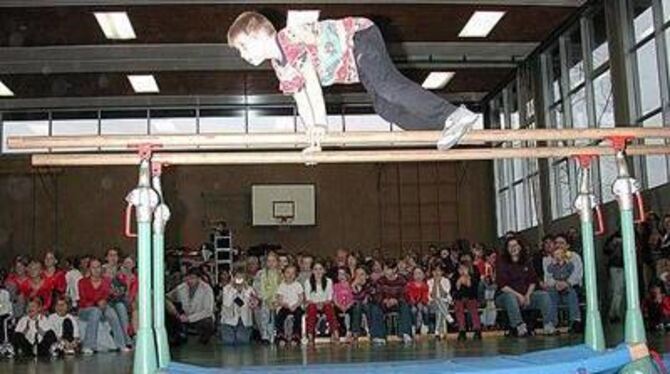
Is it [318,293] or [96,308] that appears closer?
[96,308]

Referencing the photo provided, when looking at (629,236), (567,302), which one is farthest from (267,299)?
(629,236)

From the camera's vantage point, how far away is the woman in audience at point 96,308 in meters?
11.7

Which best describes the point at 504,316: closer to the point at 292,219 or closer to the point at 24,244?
the point at 292,219

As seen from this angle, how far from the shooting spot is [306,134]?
15.1ft

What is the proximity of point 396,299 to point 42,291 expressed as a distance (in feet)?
18.1

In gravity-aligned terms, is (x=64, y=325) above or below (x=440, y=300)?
below

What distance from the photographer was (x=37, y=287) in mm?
12141

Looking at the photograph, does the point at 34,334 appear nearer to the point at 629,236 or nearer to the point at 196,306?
the point at 196,306

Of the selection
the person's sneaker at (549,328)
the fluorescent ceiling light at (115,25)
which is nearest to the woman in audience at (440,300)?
the person's sneaker at (549,328)

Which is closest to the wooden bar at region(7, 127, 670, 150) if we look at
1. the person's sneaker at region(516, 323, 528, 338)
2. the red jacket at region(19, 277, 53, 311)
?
the person's sneaker at region(516, 323, 528, 338)

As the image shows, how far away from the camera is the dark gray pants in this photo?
4680 millimetres

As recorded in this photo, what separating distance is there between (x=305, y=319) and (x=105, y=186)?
34.3 feet

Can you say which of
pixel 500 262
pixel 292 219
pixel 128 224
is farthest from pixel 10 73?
pixel 128 224

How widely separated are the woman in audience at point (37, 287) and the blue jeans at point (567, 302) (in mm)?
7648
